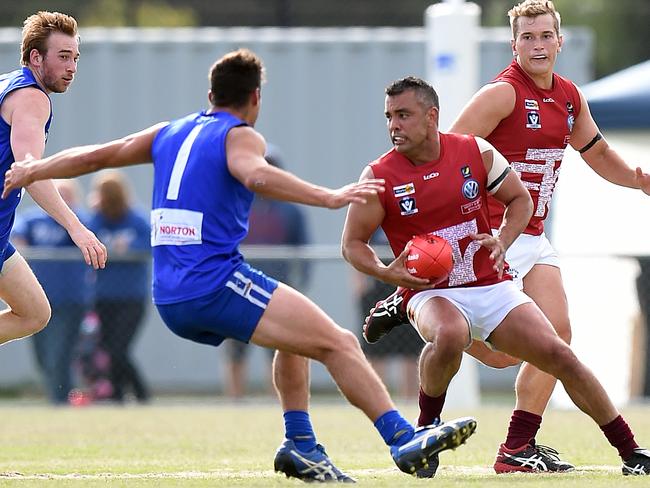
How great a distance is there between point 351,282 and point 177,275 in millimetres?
9096

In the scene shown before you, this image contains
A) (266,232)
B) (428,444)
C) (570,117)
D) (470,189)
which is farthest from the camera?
(266,232)

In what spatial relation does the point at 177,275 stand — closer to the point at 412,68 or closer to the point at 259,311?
the point at 259,311

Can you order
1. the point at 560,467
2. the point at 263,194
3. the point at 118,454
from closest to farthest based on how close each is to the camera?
the point at 263,194, the point at 560,467, the point at 118,454

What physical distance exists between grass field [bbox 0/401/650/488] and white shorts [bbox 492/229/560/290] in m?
1.16

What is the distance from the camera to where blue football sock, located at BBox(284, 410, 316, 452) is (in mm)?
7301

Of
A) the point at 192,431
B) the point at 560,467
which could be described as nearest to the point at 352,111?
the point at 192,431

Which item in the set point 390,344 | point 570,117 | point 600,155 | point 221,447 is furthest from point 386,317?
point 390,344

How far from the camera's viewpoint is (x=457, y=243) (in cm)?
753

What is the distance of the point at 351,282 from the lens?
16.0 metres

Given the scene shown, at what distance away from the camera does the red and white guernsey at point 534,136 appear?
8109 millimetres

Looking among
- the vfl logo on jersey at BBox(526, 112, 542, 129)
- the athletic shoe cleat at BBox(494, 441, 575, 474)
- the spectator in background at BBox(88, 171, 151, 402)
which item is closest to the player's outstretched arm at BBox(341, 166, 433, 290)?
the vfl logo on jersey at BBox(526, 112, 542, 129)

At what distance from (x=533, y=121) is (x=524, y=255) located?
768mm

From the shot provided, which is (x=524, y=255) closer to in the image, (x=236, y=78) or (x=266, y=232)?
(x=236, y=78)

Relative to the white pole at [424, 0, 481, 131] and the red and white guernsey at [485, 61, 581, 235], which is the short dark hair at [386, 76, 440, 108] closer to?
the red and white guernsey at [485, 61, 581, 235]
